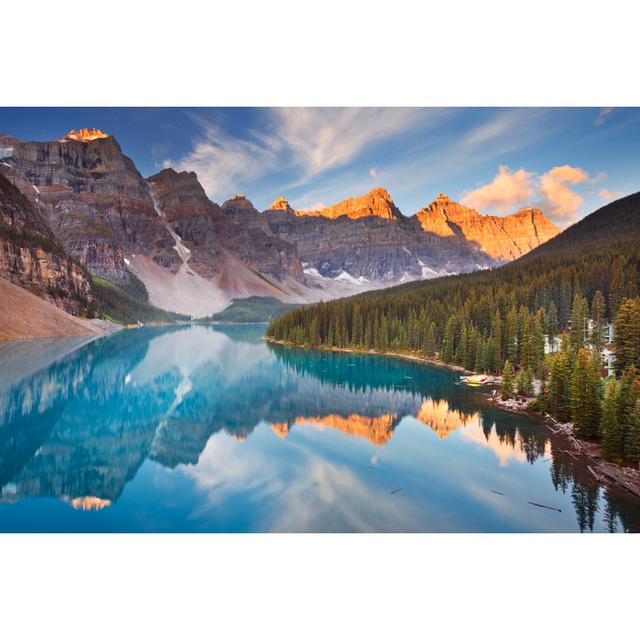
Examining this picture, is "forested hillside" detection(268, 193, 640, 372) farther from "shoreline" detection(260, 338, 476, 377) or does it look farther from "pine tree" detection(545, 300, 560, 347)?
"shoreline" detection(260, 338, 476, 377)

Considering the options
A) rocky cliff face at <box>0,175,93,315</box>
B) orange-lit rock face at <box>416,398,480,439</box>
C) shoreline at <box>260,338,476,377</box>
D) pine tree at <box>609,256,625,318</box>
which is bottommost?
orange-lit rock face at <box>416,398,480,439</box>

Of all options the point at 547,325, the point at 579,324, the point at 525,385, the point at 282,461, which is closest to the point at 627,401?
the point at 525,385

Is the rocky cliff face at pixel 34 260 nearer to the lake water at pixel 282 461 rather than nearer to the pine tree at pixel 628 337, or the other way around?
the lake water at pixel 282 461

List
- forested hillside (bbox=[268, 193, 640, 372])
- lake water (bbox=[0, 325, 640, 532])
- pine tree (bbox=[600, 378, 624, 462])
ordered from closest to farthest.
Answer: lake water (bbox=[0, 325, 640, 532]) → pine tree (bbox=[600, 378, 624, 462]) → forested hillside (bbox=[268, 193, 640, 372])

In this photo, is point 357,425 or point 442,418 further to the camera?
point 442,418

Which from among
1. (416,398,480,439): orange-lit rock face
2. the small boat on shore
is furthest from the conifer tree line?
(416,398,480,439): orange-lit rock face

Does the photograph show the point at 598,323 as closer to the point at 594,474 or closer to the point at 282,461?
the point at 594,474

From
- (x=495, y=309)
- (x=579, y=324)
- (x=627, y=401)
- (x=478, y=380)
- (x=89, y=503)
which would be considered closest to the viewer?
(x=89, y=503)
